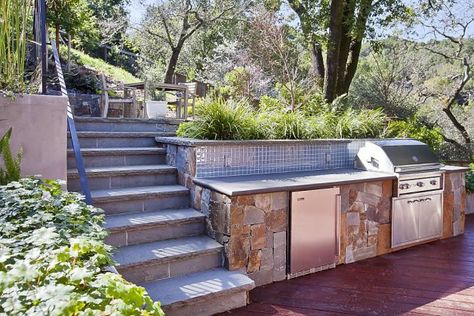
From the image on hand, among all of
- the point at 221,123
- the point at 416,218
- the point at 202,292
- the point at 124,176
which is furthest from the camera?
the point at 416,218

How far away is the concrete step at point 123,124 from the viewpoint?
459cm

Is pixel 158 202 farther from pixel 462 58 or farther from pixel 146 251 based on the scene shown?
pixel 462 58

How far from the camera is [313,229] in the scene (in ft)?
11.7

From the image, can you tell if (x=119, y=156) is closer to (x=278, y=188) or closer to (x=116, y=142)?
(x=116, y=142)

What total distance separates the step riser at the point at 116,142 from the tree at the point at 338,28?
311 cm

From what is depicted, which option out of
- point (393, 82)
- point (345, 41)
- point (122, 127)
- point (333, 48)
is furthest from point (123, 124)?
point (393, 82)

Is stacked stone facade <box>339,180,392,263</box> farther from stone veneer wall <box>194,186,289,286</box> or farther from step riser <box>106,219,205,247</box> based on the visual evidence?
step riser <box>106,219,205,247</box>

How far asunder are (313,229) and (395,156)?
1487mm

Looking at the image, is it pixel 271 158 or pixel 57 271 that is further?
pixel 271 158

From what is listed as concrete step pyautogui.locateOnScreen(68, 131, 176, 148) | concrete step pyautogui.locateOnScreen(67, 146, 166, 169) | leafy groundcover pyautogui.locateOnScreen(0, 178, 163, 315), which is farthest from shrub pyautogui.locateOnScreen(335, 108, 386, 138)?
leafy groundcover pyautogui.locateOnScreen(0, 178, 163, 315)

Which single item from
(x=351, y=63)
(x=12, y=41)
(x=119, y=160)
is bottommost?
(x=119, y=160)

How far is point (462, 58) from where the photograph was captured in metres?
9.93

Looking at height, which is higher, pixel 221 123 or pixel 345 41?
pixel 345 41

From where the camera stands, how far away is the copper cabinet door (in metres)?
3.48
